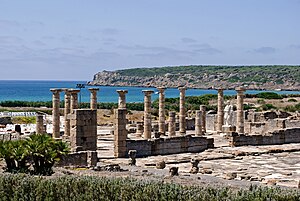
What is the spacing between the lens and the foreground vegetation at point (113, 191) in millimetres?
12508

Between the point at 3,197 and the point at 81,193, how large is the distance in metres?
1.82

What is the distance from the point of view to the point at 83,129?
25.5 m

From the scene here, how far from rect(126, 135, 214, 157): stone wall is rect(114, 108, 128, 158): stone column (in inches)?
22.3

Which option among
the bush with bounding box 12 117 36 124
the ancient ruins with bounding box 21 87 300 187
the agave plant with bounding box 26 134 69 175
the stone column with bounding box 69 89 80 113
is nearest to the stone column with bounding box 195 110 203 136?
the ancient ruins with bounding box 21 87 300 187

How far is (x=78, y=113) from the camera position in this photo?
2534 cm

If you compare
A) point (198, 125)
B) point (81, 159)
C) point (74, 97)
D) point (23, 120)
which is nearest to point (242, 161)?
point (81, 159)

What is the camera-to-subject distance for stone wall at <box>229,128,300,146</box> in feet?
110

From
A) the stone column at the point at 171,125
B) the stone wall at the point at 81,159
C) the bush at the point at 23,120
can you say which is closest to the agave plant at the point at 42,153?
the stone wall at the point at 81,159

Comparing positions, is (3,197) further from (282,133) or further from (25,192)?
(282,133)

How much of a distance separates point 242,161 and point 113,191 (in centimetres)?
1563

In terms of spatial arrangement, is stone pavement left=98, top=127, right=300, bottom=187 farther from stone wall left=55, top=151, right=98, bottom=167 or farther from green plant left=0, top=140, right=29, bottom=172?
green plant left=0, top=140, right=29, bottom=172

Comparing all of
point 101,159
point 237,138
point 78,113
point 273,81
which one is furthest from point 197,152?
point 273,81

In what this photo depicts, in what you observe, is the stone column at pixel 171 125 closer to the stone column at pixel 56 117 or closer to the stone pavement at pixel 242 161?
the stone pavement at pixel 242 161

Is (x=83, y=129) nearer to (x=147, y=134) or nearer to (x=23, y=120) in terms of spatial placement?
(x=147, y=134)
